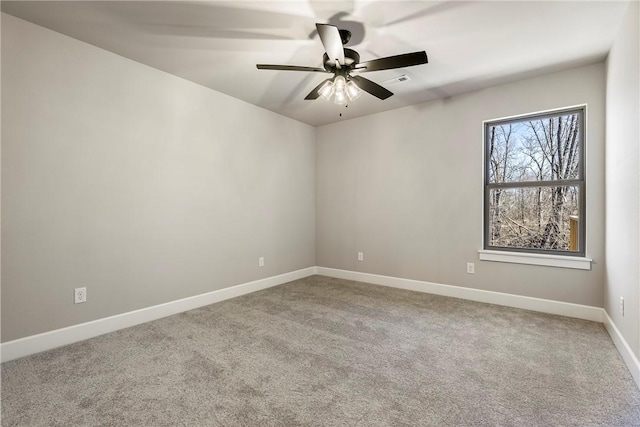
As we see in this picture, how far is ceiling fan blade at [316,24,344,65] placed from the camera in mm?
1785

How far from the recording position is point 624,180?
2.16 meters

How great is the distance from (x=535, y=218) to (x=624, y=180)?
1183mm

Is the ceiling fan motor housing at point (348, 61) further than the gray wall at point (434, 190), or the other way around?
the gray wall at point (434, 190)

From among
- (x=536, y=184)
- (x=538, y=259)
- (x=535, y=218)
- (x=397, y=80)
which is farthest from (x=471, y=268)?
(x=397, y=80)

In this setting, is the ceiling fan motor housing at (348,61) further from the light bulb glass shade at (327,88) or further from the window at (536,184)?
the window at (536,184)

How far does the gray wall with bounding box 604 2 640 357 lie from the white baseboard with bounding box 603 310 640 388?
0.05 m

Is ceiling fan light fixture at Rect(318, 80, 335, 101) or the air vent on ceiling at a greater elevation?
the air vent on ceiling

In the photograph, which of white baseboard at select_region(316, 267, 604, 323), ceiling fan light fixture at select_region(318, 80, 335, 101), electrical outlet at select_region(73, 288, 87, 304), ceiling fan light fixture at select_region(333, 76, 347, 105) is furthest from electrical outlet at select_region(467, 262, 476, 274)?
electrical outlet at select_region(73, 288, 87, 304)

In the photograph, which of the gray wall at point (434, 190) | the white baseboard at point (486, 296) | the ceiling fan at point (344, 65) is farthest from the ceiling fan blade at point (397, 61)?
the white baseboard at point (486, 296)

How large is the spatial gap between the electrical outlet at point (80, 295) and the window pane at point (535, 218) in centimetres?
413

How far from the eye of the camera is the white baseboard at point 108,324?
2.17m

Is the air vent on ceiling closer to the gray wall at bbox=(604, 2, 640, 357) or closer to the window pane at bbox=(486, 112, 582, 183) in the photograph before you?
the window pane at bbox=(486, 112, 582, 183)

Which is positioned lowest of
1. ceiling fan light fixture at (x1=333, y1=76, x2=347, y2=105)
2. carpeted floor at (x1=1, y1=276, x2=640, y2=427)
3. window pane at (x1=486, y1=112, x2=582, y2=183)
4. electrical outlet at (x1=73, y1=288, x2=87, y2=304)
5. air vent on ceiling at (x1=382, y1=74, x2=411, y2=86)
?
carpeted floor at (x1=1, y1=276, x2=640, y2=427)

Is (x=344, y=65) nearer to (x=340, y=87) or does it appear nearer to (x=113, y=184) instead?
(x=340, y=87)
